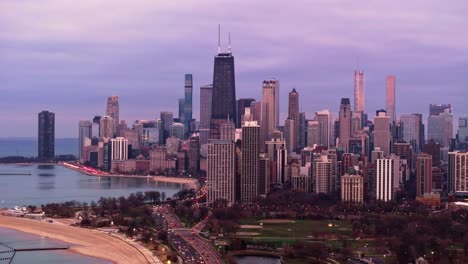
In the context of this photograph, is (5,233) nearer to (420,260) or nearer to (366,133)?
(420,260)

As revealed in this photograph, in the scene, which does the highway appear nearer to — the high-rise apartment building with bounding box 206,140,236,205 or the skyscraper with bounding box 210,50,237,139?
the high-rise apartment building with bounding box 206,140,236,205

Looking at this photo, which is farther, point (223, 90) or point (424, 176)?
point (223, 90)

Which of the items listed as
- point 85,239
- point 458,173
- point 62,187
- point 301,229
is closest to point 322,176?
point 458,173

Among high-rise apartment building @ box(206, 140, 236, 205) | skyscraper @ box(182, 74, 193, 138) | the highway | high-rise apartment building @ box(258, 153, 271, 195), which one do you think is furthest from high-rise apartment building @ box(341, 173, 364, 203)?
skyscraper @ box(182, 74, 193, 138)

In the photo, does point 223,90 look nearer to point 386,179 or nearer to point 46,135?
point 46,135

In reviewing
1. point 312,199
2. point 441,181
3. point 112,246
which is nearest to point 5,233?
point 112,246

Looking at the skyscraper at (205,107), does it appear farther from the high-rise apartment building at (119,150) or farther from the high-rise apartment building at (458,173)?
the high-rise apartment building at (458,173)

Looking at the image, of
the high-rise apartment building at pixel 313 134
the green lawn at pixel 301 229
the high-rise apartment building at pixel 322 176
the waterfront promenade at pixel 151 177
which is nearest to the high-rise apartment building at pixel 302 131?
the high-rise apartment building at pixel 313 134
